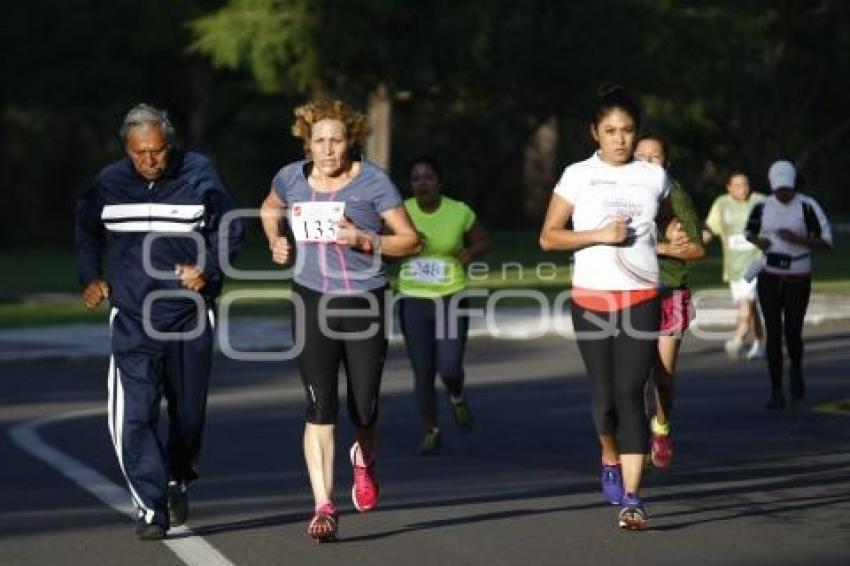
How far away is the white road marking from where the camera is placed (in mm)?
10148

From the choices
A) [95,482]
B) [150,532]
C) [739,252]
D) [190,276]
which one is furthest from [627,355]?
[739,252]

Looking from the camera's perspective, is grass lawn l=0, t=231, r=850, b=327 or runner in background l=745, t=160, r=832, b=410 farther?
grass lawn l=0, t=231, r=850, b=327

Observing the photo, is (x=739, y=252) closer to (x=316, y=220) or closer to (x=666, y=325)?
(x=666, y=325)

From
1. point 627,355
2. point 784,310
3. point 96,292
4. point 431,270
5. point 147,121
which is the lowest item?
point 784,310

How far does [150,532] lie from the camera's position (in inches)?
417

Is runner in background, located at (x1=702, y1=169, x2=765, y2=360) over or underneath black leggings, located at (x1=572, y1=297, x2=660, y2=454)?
underneath

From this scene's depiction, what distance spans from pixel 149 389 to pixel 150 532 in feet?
2.00

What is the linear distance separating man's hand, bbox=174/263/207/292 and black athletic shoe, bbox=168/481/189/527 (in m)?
1.01

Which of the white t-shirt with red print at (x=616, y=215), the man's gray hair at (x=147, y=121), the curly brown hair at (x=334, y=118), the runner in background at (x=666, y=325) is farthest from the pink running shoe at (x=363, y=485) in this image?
the runner in background at (x=666, y=325)

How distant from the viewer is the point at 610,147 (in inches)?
429

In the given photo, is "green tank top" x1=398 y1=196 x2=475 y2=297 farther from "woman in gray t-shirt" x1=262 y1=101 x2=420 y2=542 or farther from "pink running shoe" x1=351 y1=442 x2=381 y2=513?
"woman in gray t-shirt" x1=262 y1=101 x2=420 y2=542

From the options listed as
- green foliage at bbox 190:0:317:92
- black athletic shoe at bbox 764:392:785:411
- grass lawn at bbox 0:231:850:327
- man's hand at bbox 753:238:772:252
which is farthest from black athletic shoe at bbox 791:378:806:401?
green foliage at bbox 190:0:317:92

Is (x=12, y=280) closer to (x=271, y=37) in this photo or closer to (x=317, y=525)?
(x=271, y=37)

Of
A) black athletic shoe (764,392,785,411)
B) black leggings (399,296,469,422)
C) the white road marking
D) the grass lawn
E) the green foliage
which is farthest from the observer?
the green foliage
